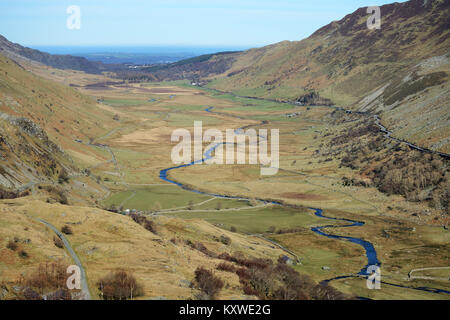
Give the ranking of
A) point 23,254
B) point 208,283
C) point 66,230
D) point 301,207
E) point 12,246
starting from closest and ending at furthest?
1. point 208,283
2. point 23,254
3. point 12,246
4. point 66,230
5. point 301,207

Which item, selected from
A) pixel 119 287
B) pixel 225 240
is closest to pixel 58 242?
pixel 119 287

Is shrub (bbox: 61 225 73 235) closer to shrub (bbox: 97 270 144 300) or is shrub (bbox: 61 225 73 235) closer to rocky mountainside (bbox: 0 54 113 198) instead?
shrub (bbox: 97 270 144 300)

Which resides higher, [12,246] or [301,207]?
[12,246]

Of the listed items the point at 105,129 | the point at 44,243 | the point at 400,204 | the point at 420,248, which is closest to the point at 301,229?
the point at 420,248

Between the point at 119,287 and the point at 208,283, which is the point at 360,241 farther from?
the point at 119,287

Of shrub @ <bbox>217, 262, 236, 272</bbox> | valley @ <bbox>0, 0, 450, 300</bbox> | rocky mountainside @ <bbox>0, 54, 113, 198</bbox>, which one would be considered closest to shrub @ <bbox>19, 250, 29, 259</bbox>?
valley @ <bbox>0, 0, 450, 300</bbox>

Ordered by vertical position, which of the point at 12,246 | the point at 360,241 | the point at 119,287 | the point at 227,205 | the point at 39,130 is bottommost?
the point at 360,241
